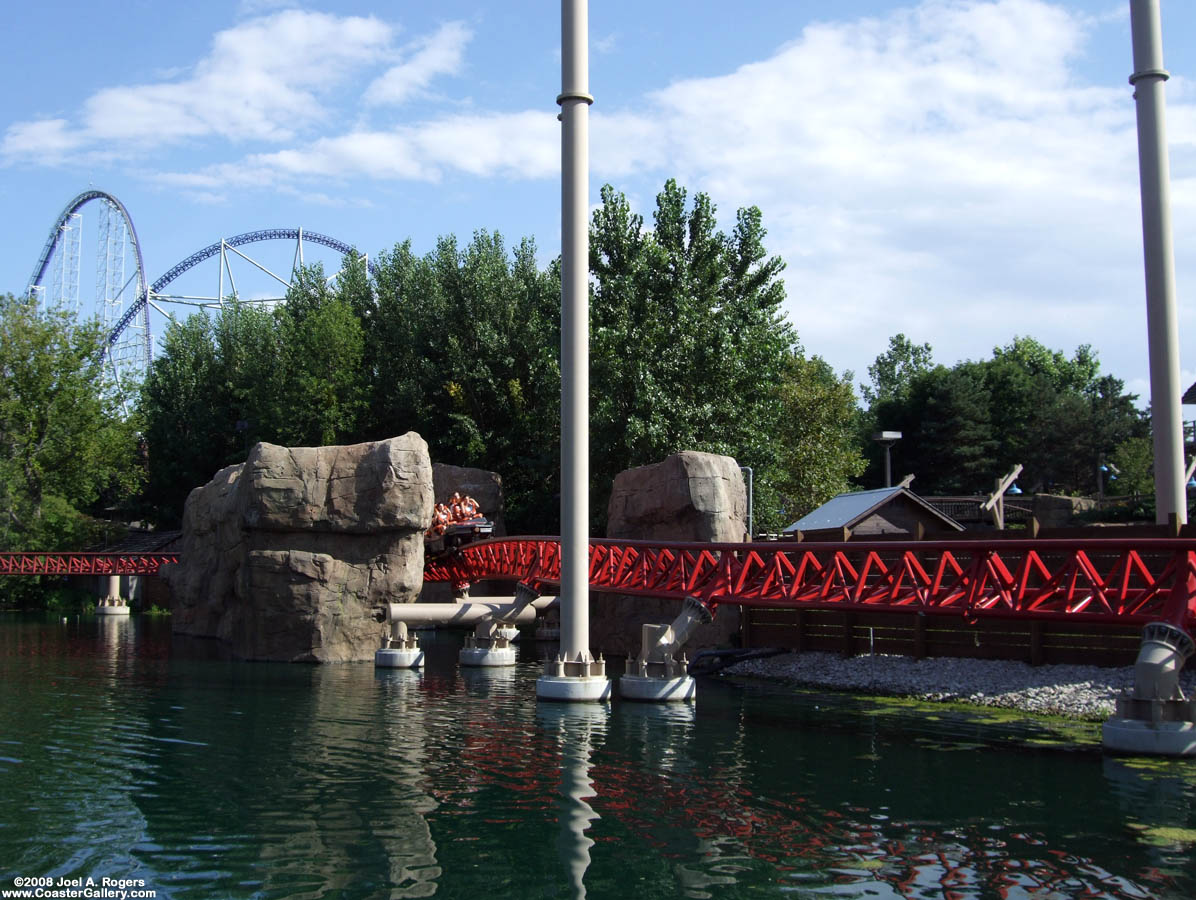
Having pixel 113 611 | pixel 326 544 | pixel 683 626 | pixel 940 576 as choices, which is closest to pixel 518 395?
pixel 326 544

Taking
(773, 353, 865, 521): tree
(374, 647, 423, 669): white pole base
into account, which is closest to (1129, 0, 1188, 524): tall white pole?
(374, 647, 423, 669): white pole base

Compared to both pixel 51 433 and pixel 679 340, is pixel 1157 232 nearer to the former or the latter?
pixel 679 340

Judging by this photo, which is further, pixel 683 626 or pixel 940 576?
pixel 683 626

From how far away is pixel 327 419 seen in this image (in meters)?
49.0

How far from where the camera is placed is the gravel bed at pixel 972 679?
700 inches

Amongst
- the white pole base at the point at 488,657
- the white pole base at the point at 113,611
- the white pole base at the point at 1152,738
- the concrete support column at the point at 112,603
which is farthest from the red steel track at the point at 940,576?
the concrete support column at the point at 112,603

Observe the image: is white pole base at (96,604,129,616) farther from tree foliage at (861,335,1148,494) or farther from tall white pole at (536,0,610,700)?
tree foliage at (861,335,1148,494)

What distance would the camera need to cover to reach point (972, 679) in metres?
20.1

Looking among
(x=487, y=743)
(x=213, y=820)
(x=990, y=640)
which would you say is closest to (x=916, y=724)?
(x=990, y=640)

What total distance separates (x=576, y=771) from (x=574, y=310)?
8.22 m

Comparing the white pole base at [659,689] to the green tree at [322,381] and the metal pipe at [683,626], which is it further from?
the green tree at [322,381]

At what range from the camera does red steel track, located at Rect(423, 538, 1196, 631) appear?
14.8 meters

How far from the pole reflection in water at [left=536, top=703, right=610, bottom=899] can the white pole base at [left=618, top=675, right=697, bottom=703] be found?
2.72 ft

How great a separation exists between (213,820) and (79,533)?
50812 millimetres
